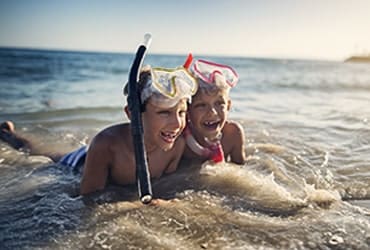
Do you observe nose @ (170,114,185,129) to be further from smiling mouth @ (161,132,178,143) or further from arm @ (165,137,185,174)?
arm @ (165,137,185,174)

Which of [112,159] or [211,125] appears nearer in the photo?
[112,159]

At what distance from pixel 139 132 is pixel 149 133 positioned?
520mm

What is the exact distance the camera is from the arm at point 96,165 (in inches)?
129

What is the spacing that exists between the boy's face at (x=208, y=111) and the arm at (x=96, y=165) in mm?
846

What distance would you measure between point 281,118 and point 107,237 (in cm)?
641

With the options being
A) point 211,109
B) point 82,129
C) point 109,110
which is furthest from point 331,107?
point 211,109

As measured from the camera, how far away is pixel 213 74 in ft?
12.0

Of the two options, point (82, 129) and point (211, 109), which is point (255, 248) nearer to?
point (211, 109)

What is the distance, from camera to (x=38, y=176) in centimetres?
420

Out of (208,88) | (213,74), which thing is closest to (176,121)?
(208,88)

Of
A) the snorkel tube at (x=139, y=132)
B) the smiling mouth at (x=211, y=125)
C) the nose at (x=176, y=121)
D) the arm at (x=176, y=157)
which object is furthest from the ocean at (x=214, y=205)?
the nose at (x=176, y=121)

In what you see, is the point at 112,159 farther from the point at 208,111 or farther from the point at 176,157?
the point at 208,111

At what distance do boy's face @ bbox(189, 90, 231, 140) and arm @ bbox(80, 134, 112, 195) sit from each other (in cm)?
85

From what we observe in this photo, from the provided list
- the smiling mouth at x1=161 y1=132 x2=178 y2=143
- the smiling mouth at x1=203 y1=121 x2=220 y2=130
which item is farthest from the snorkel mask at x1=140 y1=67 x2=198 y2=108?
the smiling mouth at x1=203 y1=121 x2=220 y2=130
